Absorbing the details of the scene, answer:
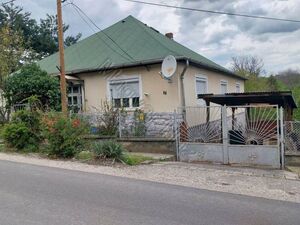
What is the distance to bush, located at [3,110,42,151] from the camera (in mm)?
12953

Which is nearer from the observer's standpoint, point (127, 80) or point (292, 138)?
point (292, 138)

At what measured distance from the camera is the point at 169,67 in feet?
44.3

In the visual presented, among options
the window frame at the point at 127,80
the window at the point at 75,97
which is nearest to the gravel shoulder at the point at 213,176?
the window frame at the point at 127,80

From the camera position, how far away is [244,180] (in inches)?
330

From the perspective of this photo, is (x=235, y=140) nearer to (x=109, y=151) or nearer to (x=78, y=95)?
(x=109, y=151)

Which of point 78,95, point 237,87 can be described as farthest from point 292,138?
point 237,87

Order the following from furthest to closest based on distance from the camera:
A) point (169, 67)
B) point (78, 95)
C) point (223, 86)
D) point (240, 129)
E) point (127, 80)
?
Answer: point (223, 86), point (78, 95), point (127, 80), point (169, 67), point (240, 129)

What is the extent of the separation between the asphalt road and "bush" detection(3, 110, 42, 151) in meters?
5.16

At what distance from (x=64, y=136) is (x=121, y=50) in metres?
7.05

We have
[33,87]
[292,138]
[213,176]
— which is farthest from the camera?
[33,87]

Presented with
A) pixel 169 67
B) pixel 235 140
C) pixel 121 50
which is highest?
pixel 121 50

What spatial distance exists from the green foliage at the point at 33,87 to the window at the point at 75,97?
775 mm

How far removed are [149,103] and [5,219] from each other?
34.5 ft

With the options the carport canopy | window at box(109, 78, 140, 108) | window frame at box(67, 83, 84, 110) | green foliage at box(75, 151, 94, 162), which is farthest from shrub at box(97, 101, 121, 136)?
window frame at box(67, 83, 84, 110)
